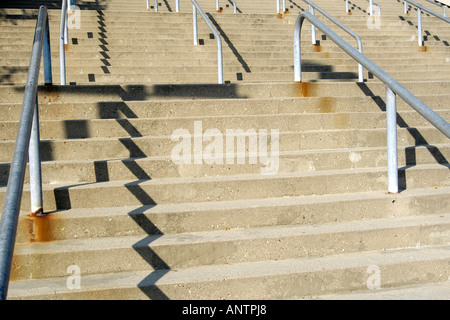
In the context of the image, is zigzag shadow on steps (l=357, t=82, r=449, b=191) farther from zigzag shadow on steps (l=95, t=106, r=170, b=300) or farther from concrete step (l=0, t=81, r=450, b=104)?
zigzag shadow on steps (l=95, t=106, r=170, b=300)

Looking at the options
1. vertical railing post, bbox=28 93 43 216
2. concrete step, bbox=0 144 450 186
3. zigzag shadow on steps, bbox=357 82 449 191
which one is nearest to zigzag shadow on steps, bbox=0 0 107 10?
zigzag shadow on steps, bbox=357 82 449 191

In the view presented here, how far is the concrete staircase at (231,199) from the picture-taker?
9.20ft

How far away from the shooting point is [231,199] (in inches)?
136

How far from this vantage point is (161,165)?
359 cm

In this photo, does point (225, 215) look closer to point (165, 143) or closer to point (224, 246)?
point (224, 246)

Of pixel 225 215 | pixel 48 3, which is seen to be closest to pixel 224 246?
pixel 225 215

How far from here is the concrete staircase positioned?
2805 mm

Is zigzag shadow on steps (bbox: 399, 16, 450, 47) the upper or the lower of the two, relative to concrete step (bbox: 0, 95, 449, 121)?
upper

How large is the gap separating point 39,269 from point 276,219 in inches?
58.3

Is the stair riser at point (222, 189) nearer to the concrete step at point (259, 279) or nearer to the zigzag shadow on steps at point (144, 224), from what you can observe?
the zigzag shadow on steps at point (144, 224)

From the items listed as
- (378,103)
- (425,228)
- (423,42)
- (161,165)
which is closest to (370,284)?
(425,228)

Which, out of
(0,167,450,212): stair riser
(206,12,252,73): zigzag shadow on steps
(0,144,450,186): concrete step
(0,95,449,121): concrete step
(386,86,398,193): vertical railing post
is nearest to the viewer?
(0,167,450,212): stair riser

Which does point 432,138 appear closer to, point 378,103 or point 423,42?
point 378,103

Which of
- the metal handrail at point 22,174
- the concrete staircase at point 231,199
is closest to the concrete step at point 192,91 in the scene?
the concrete staircase at point 231,199
